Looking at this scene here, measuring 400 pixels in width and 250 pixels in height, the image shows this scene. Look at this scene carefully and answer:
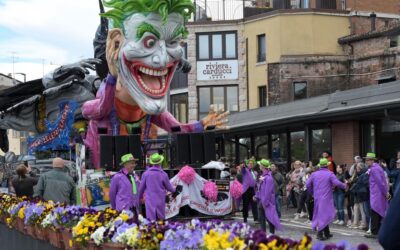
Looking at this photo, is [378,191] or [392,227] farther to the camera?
[378,191]

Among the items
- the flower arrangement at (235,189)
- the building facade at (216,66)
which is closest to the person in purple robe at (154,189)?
the flower arrangement at (235,189)

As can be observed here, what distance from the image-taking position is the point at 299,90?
33.6 m

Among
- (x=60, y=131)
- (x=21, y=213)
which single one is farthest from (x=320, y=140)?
(x=21, y=213)

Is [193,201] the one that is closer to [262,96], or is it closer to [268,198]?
[268,198]

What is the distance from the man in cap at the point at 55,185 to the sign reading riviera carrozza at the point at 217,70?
84.8 feet

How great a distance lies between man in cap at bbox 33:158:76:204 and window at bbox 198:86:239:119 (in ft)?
84.3

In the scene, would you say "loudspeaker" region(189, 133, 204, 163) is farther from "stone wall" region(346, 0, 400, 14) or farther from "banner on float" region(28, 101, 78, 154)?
"stone wall" region(346, 0, 400, 14)

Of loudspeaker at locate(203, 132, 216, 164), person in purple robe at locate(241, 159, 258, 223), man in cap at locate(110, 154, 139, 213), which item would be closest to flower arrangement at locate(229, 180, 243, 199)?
person in purple robe at locate(241, 159, 258, 223)

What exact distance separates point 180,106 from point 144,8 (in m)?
26.0

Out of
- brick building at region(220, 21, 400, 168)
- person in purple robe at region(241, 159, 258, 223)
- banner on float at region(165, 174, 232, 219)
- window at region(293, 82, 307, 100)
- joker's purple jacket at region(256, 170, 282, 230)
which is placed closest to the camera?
joker's purple jacket at region(256, 170, 282, 230)

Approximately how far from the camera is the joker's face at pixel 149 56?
12.8 meters

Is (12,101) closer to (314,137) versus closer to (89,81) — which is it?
(89,81)

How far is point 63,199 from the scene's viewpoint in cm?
1098

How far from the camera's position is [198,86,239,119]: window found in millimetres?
36531
